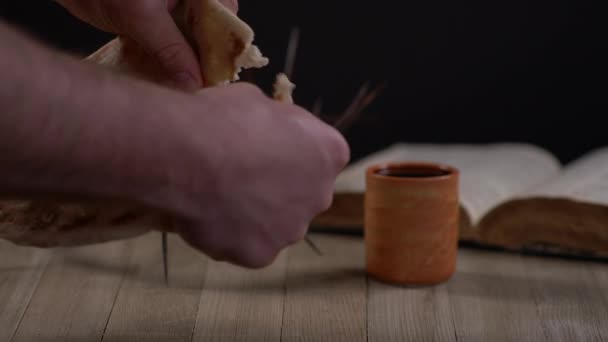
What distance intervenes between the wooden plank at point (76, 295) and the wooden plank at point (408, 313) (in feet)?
1.15

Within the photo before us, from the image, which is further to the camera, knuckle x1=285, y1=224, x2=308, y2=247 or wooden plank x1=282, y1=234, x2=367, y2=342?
wooden plank x1=282, y1=234, x2=367, y2=342

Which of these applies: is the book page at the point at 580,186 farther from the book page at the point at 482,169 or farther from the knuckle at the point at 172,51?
the knuckle at the point at 172,51

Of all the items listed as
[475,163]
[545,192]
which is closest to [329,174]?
[545,192]

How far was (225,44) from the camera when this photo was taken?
87 centimetres

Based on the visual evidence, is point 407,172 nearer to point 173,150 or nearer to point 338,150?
point 338,150

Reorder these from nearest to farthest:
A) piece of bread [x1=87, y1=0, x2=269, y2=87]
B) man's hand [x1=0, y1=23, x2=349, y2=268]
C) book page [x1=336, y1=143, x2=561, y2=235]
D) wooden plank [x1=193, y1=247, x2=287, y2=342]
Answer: man's hand [x1=0, y1=23, x2=349, y2=268], piece of bread [x1=87, y1=0, x2=269, y2=87], wooden plank [x1=193, y1=247, x2=287, y2=342], book page [x1=336, y1=143, x2=561, y2=235]

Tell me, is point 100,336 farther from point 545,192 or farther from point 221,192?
point 545,192

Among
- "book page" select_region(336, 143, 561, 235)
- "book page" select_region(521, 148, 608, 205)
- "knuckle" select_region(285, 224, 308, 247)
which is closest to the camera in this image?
"knuckle" select_region(285, 224, 308, 247)

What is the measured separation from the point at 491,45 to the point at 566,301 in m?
1.30

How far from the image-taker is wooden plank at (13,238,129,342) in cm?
101

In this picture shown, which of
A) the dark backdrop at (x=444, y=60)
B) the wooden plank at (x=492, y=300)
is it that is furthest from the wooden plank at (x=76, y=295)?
the dark backdrop at (x=444, y=60)

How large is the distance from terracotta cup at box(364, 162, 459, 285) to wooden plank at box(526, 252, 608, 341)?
5.7 inches

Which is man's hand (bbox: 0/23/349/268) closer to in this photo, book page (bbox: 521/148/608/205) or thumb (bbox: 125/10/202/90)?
thumb (bbox: 125/10/202/90)

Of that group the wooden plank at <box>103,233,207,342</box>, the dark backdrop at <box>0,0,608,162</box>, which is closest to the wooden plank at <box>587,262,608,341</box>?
the wooden plank at <box>103,233,207,342</box>
